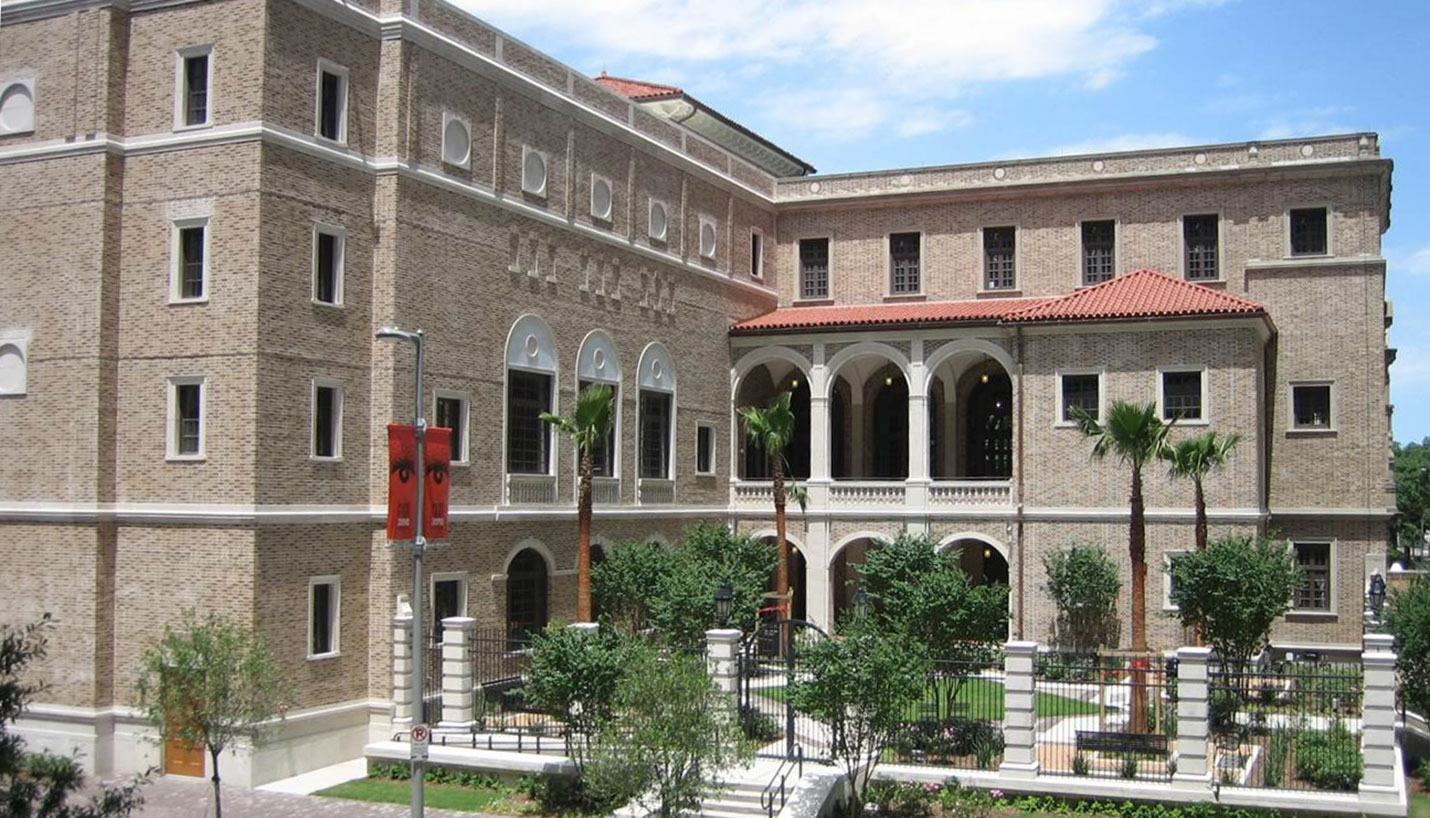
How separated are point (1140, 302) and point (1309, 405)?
617 centimetres

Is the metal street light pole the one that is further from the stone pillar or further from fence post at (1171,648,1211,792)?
fence post at (1171,648,1211,792)

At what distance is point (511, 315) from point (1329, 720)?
59.3 ft

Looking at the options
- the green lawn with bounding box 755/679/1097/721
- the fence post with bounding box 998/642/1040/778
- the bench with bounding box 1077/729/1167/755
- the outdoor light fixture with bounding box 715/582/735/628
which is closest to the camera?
the fence post with bounding box 998/642/1040/778

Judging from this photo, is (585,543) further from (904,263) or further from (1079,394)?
(904,263)

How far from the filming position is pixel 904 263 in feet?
142

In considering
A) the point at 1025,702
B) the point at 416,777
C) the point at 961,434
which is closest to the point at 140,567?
the point at 416,777

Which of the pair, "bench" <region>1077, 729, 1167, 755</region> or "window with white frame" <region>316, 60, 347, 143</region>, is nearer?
"bench" <region>1077, 729, 1167, 755</region>

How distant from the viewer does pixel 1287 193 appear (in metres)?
39.2

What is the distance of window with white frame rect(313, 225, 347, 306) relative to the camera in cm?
2603

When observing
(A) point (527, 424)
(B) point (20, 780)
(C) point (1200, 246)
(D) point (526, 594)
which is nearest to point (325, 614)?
(D) point (526, 594)

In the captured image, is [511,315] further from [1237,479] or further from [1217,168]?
[1217,168]

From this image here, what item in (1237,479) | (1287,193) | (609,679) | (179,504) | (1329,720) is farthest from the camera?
(1287,193)

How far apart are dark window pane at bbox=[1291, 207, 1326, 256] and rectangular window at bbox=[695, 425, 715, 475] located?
16.8 metres

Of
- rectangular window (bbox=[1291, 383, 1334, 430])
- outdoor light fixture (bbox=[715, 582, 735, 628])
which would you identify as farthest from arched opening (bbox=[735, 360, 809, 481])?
outdoor light fixture (bbox=[715, 582, 735, 628])
